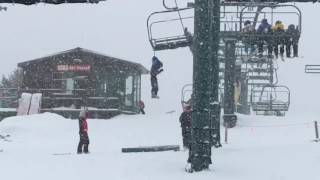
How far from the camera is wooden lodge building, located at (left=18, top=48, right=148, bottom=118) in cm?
3722

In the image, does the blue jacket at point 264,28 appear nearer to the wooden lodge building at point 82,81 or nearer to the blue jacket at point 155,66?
the blue jacket at point 155,66

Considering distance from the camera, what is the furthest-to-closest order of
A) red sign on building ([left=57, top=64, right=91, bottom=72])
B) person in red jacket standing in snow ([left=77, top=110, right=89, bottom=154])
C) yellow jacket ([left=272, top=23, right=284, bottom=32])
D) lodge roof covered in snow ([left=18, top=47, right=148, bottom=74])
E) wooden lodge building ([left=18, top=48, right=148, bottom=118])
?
red sign on building ([left=57, top=64, right=91, bottom=72]) < lodge roof covered in snow ([left=18, top=47, right=148, bottom=74]) < wooden lodge building ([left=18, top=48, right=148, bottom=118]) < yellow jacket ([left=272, top=23, right=284, bottom=32]) < person in red jacket standing in snow ([left=77, top=110, right=89, bottom=154])

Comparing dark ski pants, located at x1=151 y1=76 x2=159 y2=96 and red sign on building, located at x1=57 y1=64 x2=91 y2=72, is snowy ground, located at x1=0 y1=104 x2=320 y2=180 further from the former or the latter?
red sign on building, located at x1=57 y1=64 x2=91 y2=72

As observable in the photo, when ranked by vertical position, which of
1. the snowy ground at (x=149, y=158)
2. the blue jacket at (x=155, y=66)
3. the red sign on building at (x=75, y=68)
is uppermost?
the red sign on building at (x=75, y=68)

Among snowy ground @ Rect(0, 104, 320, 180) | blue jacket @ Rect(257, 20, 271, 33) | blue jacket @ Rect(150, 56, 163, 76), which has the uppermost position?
blue jacket @ Rect(257, 20, 271, 33)

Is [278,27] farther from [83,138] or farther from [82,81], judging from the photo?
[82,81]

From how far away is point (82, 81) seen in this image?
1503 inches

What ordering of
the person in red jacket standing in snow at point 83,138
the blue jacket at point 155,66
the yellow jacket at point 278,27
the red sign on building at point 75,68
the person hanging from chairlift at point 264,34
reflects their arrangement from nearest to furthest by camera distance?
the person in red jacket standing in snow at point 83,138 → the person hanging from chairlift at point 264,34 → the blue jacket at point 155,66 → the yellow jacket at point 278,27 → the red sign on building at point 75,68

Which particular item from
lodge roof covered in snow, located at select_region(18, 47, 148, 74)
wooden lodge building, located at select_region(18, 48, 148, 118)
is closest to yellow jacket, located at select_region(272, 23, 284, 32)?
wooden lodge building, located at select_region(18, 48, 148, 118)

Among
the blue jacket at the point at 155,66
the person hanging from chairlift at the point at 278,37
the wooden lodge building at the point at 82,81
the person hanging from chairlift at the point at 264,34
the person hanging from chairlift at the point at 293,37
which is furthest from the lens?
the wooden lodge building at the point at 82,81

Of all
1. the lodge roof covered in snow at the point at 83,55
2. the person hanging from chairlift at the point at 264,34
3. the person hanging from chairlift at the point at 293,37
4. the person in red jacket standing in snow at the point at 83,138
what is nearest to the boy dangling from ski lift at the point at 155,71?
the person in red jacket standing in snow at the point at 83,138

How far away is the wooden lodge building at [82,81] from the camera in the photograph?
1465 inches

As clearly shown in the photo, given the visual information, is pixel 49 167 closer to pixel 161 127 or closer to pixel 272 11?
pixel 272 11

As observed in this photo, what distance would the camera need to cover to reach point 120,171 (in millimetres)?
13438
